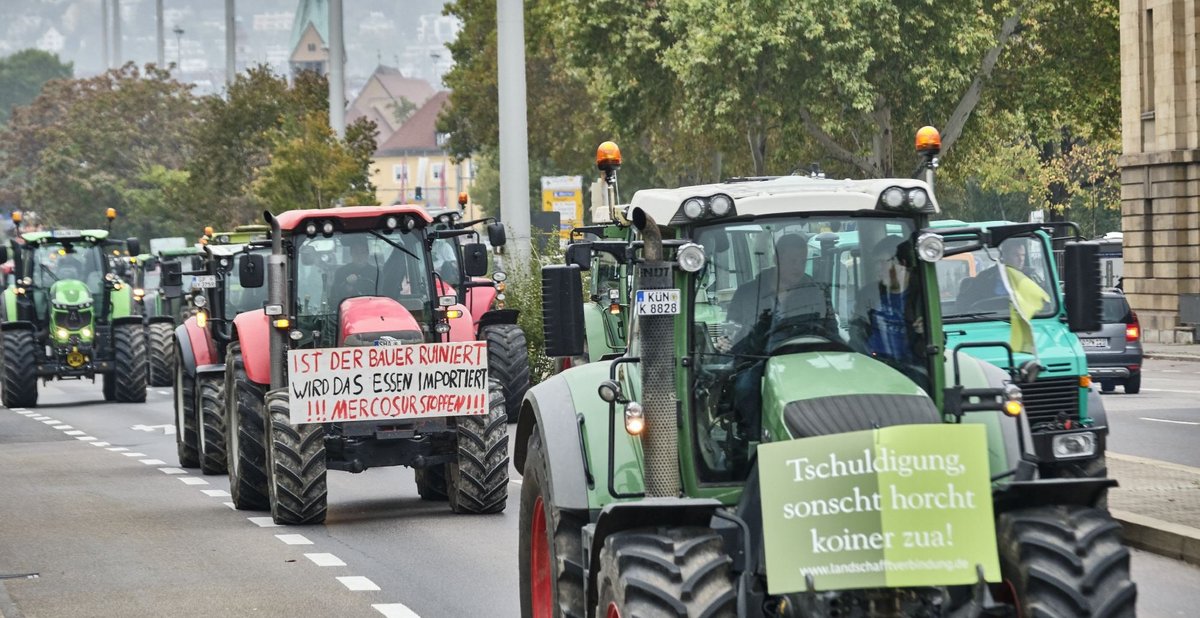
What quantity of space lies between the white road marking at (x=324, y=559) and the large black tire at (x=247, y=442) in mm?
2342

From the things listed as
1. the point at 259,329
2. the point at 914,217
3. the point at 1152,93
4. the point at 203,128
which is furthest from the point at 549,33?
the point at 914,217

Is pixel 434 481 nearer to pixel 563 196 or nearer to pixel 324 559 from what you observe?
pixel 324 559

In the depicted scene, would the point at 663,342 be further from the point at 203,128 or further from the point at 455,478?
the point at 203,128

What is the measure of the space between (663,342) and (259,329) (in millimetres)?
9530

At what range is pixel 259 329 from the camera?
55.4 feet

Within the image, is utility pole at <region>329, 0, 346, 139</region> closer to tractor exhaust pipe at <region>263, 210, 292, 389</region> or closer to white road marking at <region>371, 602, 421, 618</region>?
tractor exhaust pipe at <region>263, 210, 292, 389</region>

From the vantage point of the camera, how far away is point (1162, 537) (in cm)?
1255

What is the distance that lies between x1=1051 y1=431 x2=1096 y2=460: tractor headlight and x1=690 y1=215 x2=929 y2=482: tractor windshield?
596cm

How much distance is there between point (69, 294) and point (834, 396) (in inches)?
1104

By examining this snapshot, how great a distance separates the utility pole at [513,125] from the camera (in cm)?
3191

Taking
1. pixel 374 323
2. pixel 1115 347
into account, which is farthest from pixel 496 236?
pixel 1115 347

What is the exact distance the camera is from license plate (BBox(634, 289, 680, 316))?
773 cm

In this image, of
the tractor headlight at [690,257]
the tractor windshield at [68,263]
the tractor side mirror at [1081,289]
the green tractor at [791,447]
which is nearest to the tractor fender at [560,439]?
the green tractor at [791,447]

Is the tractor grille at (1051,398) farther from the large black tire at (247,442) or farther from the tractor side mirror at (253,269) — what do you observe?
the tractor side mirror at (253,269)
